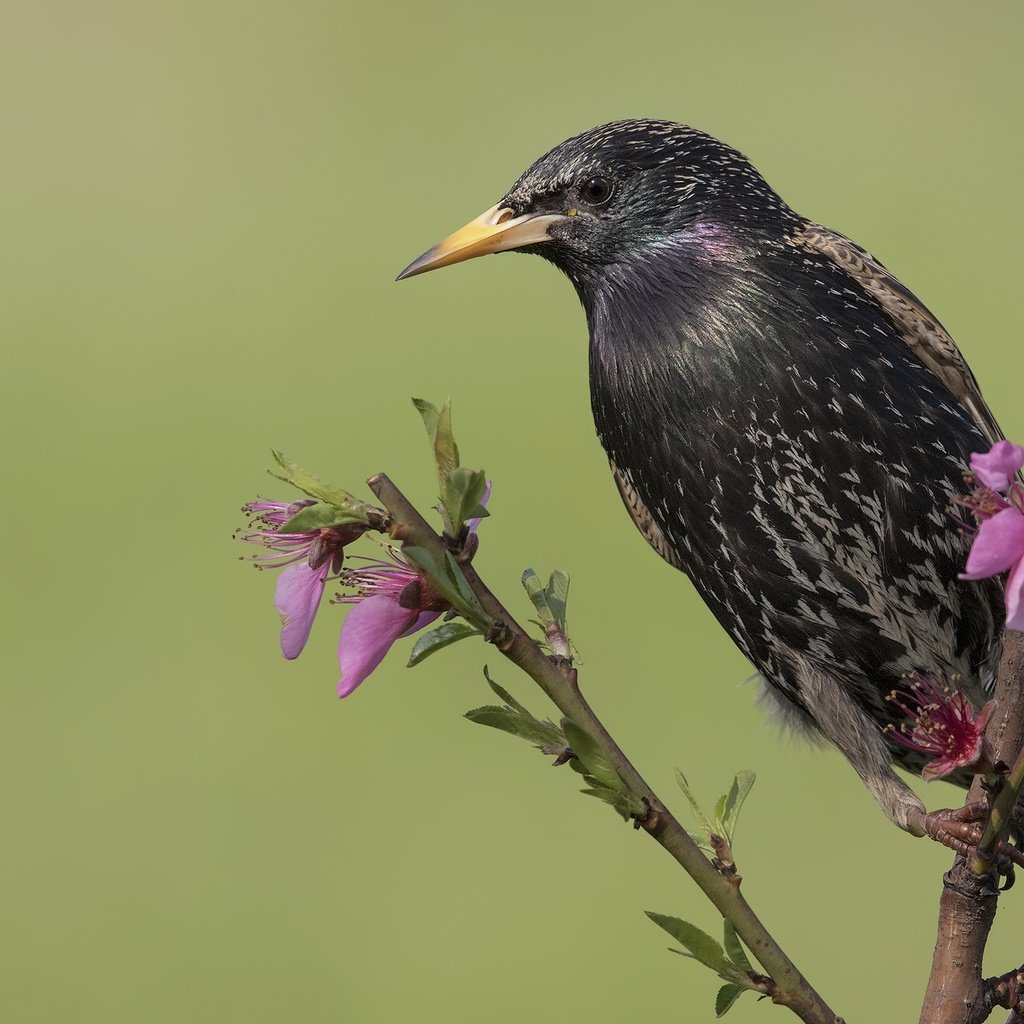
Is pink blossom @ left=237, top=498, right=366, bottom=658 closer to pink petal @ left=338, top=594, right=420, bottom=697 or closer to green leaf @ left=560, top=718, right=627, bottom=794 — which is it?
pink petal @ left=338, top=594, right=420, bottom=697

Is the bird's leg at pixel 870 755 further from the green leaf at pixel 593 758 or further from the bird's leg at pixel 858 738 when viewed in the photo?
the green leaf at pixel 593 758

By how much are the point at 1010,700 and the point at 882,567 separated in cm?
A: 75

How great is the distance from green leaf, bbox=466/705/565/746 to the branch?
5cm

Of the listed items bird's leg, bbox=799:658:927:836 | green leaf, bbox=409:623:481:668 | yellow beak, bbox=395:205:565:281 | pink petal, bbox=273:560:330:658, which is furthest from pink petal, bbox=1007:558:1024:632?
yellow beak, bbox=395:205:565:281

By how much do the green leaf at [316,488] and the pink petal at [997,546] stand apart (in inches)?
15.8

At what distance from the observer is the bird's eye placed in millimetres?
1979

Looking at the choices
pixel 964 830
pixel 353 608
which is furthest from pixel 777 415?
pixel 353 608

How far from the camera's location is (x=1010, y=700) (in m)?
1.10

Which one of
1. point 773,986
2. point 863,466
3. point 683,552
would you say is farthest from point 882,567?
point 773,986

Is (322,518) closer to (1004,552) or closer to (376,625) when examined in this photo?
(376,625)

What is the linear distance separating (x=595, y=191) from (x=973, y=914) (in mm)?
1192

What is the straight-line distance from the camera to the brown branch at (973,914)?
1.08 meters

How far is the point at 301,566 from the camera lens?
108 cm

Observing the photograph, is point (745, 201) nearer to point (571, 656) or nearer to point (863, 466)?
point (863, 466)
